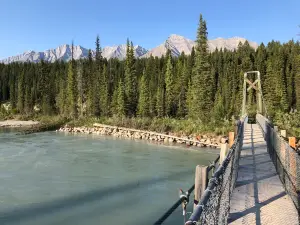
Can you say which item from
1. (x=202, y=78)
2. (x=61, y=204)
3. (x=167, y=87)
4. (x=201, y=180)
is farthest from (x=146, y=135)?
(x=201, y=180)

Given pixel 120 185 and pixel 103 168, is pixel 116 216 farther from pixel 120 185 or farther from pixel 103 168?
pixel 103 168

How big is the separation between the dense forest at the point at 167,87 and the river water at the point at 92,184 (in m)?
16.5

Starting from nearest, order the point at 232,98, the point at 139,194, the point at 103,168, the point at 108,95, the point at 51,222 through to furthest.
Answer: the point at 51,222 → the point at 139,194 → the point at 103,168 → the point at 108,95 → the point at 232,98

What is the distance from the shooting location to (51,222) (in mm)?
8445

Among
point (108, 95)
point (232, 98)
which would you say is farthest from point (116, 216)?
point (232, 98)

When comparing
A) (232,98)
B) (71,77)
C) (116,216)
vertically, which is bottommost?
(116,216)

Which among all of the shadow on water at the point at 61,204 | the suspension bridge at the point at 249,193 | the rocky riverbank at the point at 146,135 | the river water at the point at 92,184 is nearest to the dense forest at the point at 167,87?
the rocky riverbank at the point at 146,135

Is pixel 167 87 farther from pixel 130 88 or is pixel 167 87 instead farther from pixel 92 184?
pixel 92 184

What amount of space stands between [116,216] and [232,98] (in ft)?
171

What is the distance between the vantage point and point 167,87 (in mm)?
49312

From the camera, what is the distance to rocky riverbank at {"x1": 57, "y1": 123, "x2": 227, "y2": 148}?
80.0ft

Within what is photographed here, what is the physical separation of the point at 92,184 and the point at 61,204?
252 centimetres

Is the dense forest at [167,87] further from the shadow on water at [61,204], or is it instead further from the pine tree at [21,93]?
the shadow on water at [61,204]

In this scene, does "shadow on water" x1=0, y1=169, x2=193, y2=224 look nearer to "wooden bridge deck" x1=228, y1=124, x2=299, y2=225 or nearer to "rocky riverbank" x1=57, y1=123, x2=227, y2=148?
"wooden bridge deck" x1=228, y1=124, x2=299, y2=225
